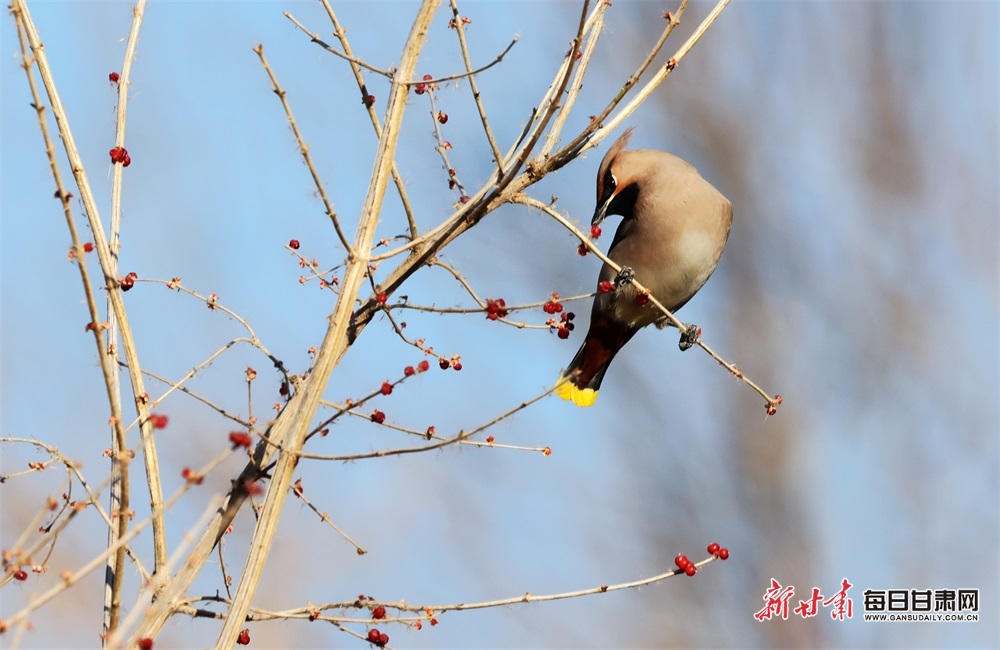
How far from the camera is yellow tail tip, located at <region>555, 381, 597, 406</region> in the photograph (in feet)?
16.2

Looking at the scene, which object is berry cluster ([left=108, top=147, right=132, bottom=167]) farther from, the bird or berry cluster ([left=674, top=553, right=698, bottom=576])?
the bird

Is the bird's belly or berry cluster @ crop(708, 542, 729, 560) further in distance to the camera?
the bird's belly

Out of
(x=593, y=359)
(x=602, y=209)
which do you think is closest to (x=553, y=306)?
(x=602, y=209)

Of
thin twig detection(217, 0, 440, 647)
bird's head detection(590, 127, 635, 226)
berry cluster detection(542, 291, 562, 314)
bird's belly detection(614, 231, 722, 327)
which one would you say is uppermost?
bird's head detection(590, 127, 635, 226)

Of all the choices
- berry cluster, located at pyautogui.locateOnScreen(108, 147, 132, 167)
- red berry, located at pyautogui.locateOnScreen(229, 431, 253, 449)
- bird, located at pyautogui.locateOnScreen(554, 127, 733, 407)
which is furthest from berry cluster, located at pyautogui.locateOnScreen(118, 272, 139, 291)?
bird, located at pyautogui.locateOnScreen(554, 127, 733, 407)

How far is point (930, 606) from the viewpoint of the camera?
6.62 meters

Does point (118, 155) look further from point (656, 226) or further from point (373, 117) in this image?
point (656, 226)

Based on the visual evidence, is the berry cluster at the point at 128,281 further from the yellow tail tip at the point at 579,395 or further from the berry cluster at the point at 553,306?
the yellow tail tip at the point at 579,395

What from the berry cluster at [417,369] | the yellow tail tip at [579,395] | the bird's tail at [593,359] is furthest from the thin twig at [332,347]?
the yellow tail tip at [579,395]

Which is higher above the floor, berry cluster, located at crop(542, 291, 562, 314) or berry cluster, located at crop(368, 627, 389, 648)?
berry cluster, located at crop(542, 291, 562, 314)

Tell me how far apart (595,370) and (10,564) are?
3.38 meters

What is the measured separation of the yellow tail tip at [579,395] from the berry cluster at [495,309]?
248cm

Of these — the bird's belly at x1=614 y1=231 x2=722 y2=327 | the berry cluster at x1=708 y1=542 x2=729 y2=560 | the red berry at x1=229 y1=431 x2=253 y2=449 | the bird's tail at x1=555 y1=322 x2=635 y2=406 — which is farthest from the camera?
the bird's tail at x1=555 y1=322 x2=635 y2=406

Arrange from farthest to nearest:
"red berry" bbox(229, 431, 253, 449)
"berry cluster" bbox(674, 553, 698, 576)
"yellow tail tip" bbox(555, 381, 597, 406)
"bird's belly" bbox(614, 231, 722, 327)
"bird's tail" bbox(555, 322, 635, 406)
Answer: "yellow tail tip" bbox(555, 381, 597, 406) < "bird's tail" bbox(555, 322, 635, 406) < "bird's belly" bbox(614, 231, 722, 327) < "berry cluster" bbox(674, 553, 698, 576) < "red berry" bbox(229, 431, 253, 449)
